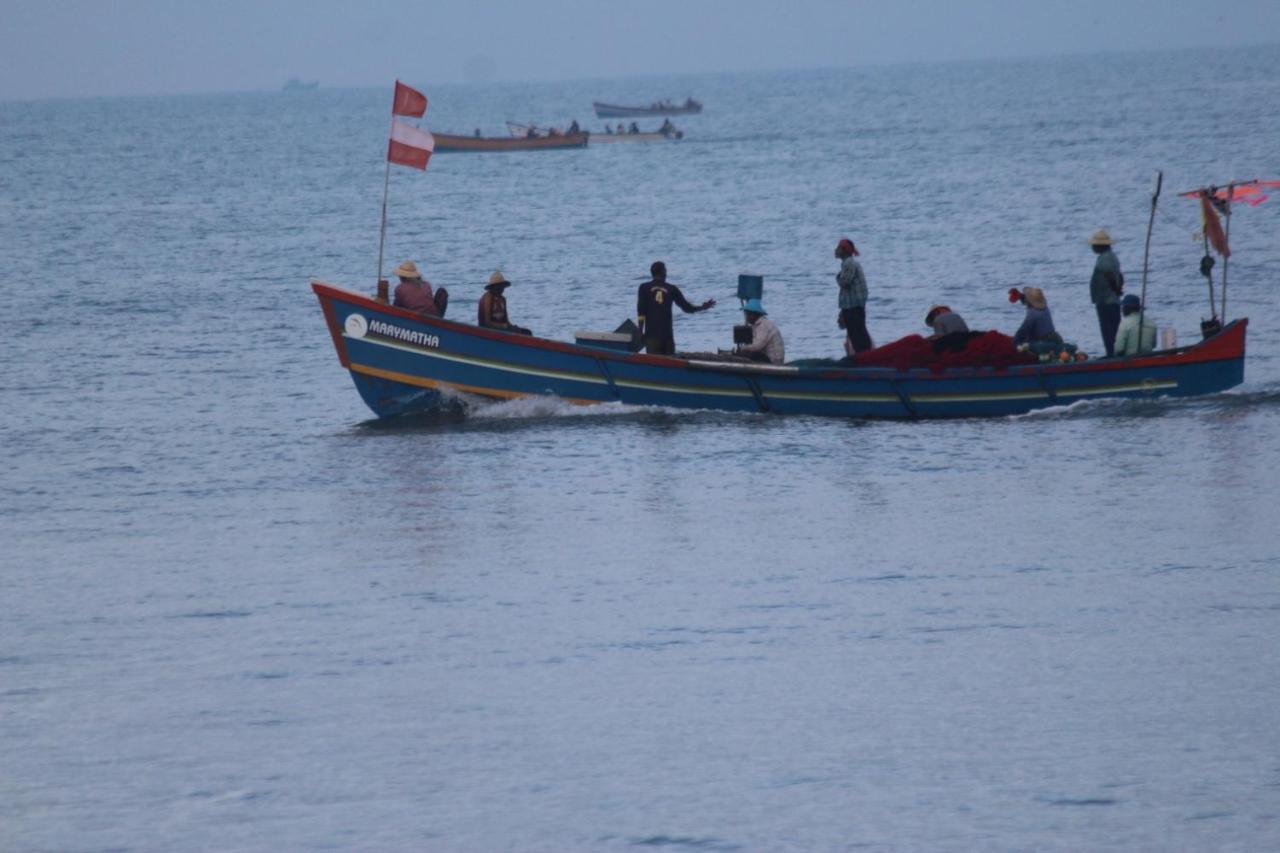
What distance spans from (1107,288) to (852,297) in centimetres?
306

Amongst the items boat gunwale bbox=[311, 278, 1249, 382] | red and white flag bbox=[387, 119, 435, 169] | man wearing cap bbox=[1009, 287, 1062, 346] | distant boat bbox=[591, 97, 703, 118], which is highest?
distant boat bbox=[591, 97, 703, 118]

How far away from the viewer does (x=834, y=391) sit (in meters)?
21.3

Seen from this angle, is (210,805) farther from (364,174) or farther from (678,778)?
(364,174)

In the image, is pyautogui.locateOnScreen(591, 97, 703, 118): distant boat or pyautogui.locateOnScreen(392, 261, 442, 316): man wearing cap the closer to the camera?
pyautogui.locateOnScreen(392, 261, 442, 316): man wearing cap

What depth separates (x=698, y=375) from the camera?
843 inches

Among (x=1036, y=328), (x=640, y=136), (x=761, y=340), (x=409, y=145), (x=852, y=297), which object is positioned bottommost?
(x=761, y=340)

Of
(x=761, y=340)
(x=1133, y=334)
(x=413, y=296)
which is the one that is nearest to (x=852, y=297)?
(x=761, y=340)

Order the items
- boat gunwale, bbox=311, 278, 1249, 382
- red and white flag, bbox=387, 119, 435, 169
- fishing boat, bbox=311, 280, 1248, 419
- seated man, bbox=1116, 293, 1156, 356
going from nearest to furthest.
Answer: boat gunwale, bbox=311, 278, 1249, 382
fishing boat, bbox=311, 280, 1248, 419
seated man, bbox=1116, 293, 1156, 356
red and white flag, bbox=387, 119, 435, 169

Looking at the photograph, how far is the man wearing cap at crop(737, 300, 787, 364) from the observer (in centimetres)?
2152

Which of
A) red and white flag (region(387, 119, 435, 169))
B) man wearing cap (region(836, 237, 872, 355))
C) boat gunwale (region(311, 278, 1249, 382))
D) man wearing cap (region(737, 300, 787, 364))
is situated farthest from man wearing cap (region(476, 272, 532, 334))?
man wearing cap (region(836, 237, 872, 355))

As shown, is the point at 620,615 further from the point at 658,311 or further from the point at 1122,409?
the point at 1122,409

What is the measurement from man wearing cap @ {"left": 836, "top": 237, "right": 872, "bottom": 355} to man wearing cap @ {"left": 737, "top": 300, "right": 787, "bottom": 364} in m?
0.81

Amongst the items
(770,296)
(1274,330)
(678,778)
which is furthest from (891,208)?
(678,778)

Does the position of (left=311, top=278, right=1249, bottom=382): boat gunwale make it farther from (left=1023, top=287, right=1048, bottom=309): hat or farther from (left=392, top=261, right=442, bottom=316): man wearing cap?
(left=1023, top=287, right=1048, bottom=309): hat
